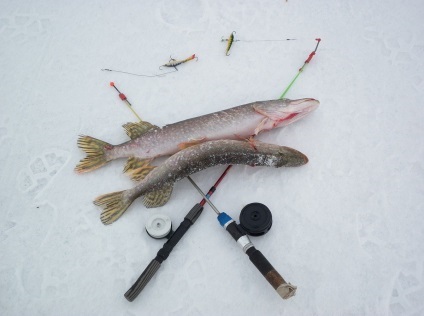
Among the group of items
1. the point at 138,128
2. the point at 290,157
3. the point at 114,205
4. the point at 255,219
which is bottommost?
the point at 255,219

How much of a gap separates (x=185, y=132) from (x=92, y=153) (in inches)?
22.5

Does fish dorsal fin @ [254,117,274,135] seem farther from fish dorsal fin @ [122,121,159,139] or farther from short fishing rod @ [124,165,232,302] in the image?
fish dorsal fin @ [122,121,159,139]

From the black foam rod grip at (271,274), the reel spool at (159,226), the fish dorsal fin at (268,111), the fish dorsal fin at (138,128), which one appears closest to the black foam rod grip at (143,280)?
the reel spool at (159,226)

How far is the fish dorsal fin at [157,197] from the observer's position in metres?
2.09

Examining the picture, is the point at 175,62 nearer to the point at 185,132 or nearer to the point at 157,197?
the point at 185,132

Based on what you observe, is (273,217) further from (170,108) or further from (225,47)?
(225,47)

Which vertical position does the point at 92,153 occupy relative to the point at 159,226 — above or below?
above

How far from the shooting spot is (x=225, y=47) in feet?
9.24

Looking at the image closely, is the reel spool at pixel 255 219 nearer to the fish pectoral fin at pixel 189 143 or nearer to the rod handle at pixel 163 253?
the rod handle at pixel 163 253

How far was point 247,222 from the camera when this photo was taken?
6.50 ft

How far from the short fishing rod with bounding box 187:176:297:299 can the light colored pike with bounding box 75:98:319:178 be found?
370 mm

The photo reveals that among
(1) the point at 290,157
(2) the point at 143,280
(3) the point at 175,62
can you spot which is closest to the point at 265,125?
(1) the point at 290,157

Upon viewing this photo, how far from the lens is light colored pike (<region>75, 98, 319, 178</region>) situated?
7.24 feet

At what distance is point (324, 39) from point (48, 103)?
206cm
